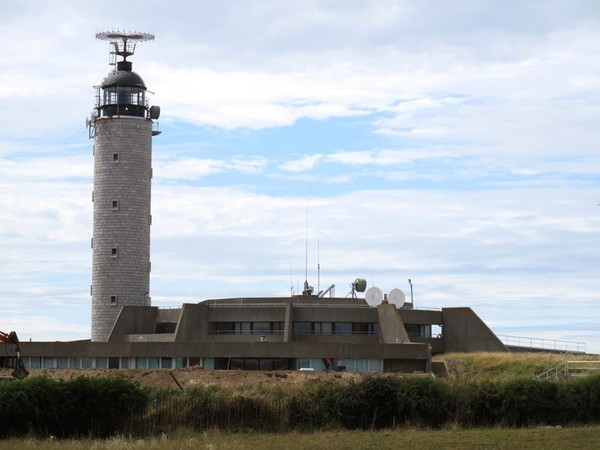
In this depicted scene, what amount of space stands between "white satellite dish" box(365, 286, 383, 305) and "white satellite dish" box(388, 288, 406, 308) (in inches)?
29.4

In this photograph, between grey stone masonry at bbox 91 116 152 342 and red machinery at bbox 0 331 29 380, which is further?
grey stone masonry at bbox 91 116 152 342

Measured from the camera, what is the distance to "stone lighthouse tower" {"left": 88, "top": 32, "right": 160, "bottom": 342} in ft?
273

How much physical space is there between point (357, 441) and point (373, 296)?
3771 cm

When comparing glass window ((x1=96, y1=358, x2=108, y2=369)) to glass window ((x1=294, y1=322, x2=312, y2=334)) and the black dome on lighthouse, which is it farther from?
the black dome on lighthouse

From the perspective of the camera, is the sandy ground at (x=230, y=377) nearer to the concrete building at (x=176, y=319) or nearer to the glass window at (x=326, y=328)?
the concrete building at (x=176, y=319)

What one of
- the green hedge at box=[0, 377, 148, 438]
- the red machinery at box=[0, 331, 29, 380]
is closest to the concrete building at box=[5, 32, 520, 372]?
the red machinery at box=[0, 331, 29, 380]

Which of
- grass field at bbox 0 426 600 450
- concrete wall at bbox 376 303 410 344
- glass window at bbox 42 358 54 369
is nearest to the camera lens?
grass field at bbox 0 426 600 450

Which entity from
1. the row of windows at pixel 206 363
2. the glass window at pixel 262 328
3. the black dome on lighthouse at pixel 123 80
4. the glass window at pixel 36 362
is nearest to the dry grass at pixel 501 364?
the row of windows at pixel 206 363

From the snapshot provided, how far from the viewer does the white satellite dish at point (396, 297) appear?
77.4 metres

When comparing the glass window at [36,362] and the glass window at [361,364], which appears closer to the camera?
the glass window at [361,364]

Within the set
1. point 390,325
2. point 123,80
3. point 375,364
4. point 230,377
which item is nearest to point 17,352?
point 230,377

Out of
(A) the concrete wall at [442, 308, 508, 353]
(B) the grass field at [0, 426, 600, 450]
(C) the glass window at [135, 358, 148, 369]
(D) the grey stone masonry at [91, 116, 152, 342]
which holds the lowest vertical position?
(B) the grass field at [0, 426, 600, 450]

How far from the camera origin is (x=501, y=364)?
221ft

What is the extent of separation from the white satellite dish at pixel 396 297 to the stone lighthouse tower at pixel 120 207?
18861 mm
